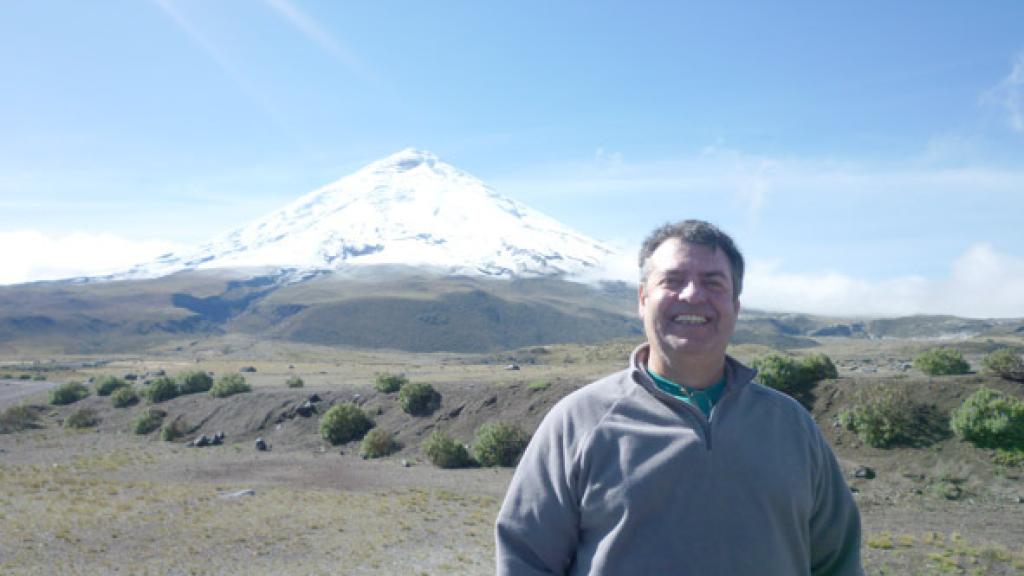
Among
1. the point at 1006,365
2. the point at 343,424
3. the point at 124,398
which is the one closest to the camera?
the point at 1006,365

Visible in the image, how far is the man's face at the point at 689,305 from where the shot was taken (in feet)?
8.77

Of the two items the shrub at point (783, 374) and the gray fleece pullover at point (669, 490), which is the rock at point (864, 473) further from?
the gray fleece pullover at point (669, 490)

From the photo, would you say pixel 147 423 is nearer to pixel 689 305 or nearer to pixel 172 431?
pixel 172 431

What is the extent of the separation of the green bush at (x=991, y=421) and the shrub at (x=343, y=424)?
19619 millimetres

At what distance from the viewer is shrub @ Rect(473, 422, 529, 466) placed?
2144 centimetres

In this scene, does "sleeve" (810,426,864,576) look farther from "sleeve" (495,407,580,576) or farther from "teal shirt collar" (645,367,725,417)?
"sleeve" (495,407,580,576)

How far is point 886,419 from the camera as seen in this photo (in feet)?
56.4

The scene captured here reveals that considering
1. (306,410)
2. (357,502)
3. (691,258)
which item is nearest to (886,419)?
(357,502)

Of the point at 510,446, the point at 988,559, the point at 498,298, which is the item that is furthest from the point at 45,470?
the point at 498,298

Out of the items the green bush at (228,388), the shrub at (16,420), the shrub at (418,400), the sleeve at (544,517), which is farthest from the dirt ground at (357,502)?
the sleeve at (544,517)

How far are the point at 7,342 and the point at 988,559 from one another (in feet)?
479

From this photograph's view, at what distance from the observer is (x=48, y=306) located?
150m

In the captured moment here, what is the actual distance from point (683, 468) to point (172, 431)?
3252 cm

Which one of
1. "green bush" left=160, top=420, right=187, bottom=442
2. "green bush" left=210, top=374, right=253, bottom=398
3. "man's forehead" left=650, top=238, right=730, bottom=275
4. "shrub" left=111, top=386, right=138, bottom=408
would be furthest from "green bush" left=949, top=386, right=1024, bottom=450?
"shrub" left=111, top=386, right=138, bottom=408
